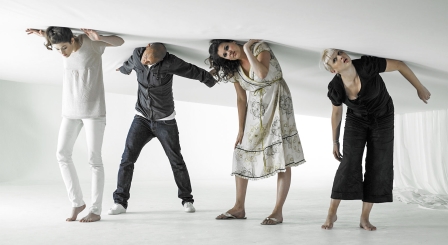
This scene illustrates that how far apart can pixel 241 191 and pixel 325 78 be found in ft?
3.98

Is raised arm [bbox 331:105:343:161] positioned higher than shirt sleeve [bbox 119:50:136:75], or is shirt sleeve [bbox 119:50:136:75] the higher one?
shirt sleeve [bbox 119:50:136:75]

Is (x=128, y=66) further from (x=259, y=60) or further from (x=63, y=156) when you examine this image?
(x=259, y=60)

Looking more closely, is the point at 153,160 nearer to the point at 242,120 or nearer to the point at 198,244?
the point at 242,120

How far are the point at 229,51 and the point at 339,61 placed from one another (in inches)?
28.5

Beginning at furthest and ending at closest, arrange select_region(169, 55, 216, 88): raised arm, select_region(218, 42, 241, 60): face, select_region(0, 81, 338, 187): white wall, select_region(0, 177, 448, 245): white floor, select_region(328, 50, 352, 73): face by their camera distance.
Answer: select_region(0, 81, 338, 187): white wall, select_region(169, 55, 216, 88): raised arm, select_region(218, 42, 241, 60): face, select_region(328, 50, 352, 73): face, select_region(0, 177, 448, 245): white floor

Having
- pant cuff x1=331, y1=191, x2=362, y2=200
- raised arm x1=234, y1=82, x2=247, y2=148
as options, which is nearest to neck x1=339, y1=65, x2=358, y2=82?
pant cuff x1=331, y1=191, x2=362, y2=200

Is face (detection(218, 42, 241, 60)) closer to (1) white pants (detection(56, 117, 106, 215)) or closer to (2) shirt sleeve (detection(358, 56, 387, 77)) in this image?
(2) shirt sleeve (detection(358, 56, 387, 77))

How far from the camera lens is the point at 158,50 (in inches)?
150

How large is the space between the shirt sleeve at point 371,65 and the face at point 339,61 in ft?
0.34

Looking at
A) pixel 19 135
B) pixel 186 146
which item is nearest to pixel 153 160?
pixel 186 146

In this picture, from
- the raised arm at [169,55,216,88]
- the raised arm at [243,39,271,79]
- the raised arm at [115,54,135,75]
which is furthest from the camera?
the raised arm at [115,54,135,75]

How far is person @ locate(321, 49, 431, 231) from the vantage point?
3.28 m

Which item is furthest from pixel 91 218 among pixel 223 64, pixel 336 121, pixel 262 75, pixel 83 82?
pixel 336 121

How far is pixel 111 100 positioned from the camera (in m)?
7.94
